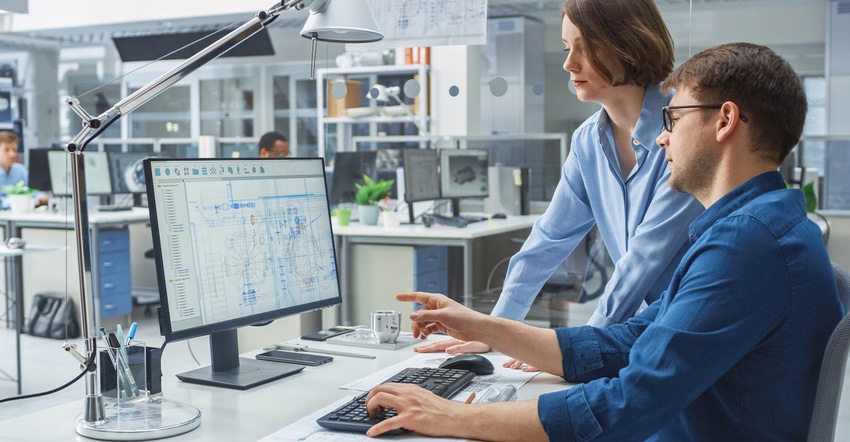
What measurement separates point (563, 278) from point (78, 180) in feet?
12.7

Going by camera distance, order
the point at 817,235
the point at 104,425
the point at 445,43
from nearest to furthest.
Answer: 1. the point at 817,235
2. the point at 104,425
3. the point at 445,43

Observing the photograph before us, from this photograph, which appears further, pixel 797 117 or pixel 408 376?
pixel 408 376

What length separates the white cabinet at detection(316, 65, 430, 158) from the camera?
513cm

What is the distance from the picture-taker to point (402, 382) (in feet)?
5.03

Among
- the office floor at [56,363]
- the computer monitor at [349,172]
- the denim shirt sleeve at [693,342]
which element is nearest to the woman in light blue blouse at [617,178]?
the denim shirt sleeve at [693,342]

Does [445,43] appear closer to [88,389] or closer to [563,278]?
[563,278]

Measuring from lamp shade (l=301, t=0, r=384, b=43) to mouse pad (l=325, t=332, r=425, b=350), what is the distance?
68 centimetres

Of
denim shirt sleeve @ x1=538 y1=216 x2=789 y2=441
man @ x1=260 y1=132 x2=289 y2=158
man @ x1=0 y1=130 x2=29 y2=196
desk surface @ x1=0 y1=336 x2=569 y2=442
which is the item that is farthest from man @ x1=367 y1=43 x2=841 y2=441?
man @ x1=0 y1=130 x2=29 y2=196

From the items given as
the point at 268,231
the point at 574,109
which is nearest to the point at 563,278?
the point at 574,109

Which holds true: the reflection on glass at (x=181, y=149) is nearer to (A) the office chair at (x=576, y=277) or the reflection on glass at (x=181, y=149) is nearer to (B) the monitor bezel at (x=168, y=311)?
(A) the office chair at (x=576, y=277)

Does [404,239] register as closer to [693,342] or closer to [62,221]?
[62,221]

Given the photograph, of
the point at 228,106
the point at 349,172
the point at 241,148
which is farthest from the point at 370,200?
the point at 228,106

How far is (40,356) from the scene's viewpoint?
5.02 m

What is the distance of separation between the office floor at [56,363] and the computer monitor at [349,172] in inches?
49.3
